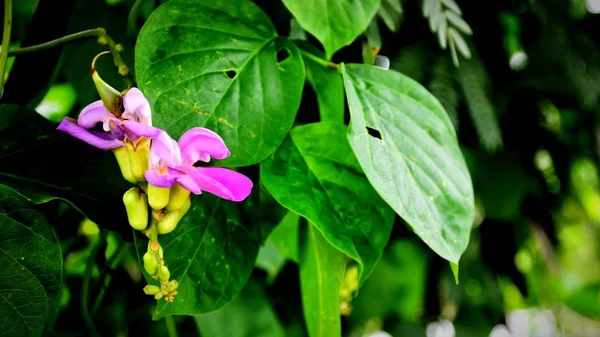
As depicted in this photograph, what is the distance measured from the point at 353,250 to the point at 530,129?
2.42 feet

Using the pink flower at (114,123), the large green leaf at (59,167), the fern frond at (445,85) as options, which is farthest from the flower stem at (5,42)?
the fern frond at (445,85)

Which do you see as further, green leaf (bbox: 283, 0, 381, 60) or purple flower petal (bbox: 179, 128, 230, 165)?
green leaf (bbox: 283, 0, 381, 60)

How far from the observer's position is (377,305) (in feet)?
4.19

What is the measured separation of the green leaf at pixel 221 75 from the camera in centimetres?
52

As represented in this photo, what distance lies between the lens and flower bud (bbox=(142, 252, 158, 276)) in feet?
1.56

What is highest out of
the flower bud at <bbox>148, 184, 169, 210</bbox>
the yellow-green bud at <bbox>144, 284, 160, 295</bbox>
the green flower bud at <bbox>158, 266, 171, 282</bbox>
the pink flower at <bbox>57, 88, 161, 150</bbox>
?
the pink flower at <bbox>57, 88, 161, 150</bbox>

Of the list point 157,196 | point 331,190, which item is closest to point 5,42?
point 157,196

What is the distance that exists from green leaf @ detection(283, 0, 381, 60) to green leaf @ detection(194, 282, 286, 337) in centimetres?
40

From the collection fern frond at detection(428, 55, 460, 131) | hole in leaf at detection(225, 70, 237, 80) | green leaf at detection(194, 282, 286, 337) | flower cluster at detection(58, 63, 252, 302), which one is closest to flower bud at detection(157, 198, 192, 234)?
flower cluster at detection(58, 63, 252, 302)

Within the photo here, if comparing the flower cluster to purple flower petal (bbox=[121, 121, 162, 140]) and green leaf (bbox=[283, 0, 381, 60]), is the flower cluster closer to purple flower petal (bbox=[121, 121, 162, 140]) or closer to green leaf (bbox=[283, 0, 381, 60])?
purple flower petal (bbox=[121, 121, 162, 140])

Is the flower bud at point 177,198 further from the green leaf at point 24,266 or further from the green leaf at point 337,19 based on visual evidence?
the green leaf at point 337,19

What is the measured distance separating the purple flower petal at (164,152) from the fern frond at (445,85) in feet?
1.82

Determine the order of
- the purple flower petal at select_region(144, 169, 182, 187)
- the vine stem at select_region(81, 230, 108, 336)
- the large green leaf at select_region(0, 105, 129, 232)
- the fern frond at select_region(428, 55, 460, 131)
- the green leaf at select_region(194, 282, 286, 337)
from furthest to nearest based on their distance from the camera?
1. the fern frond at select_region(428, 55, 460, 131)
2. the green leaf at select_region(194, 282, 286, 337)
3. the vine stem at select_region(81, 230, 108, 336)
4. the large green leaf at select_region(0, 105, 129, 232)
5. the purple flower petal at select_region(144, 169, 182, 187)

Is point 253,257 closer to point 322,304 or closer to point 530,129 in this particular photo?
point 322,304
